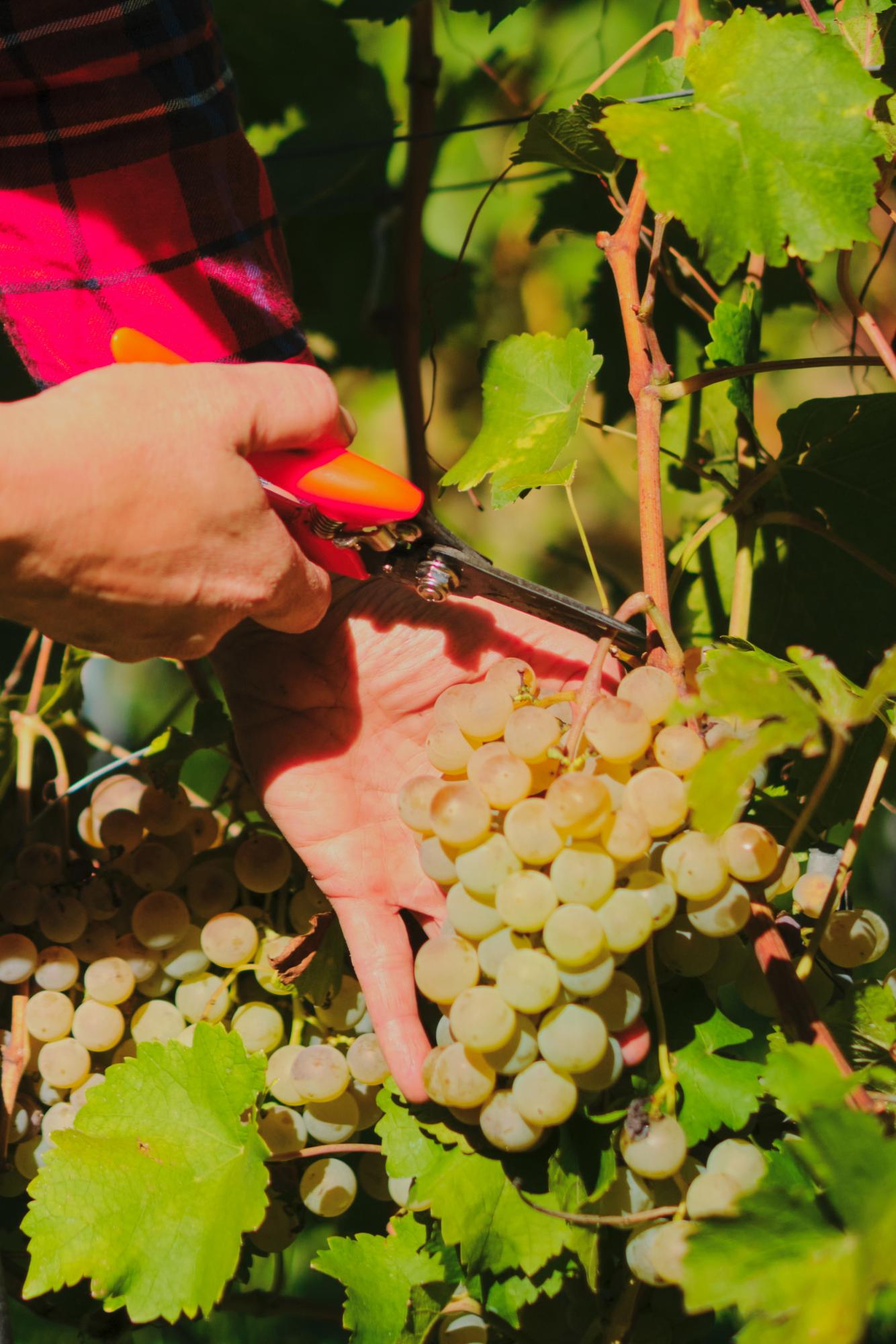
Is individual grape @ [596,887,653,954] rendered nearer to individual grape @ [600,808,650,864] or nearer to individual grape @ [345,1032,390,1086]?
individual grape @ [600,808,650,864]

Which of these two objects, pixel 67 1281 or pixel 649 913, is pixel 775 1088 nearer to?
pixel 649 913

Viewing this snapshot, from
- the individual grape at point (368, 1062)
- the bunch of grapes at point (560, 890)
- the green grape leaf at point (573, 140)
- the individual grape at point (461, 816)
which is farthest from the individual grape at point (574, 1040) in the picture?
the green grape leaf at point (573, 140)

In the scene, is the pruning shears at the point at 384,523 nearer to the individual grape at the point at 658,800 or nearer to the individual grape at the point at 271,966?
the individual grape at the point at 658,800

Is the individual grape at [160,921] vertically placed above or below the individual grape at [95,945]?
above

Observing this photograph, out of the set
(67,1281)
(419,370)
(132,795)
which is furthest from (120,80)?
(67,1281)

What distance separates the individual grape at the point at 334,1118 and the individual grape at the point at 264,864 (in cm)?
16

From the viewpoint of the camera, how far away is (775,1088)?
448mm

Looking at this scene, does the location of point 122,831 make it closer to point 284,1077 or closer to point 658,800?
point 284,1077

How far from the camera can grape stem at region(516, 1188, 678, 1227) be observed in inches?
21.4

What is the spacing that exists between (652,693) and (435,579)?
7.6 inches

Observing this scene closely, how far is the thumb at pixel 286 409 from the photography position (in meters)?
0.62

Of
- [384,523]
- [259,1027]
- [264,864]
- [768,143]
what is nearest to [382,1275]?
[259,1027]

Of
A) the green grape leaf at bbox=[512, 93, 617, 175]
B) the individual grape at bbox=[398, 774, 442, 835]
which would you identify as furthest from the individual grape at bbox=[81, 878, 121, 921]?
the green grape leaf at bbox=[512, 93, 617, 175]

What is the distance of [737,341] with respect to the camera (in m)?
0.71
